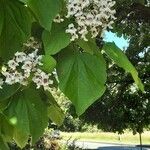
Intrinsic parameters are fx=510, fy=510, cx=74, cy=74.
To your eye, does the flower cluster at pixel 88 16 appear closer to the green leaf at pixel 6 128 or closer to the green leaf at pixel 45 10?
the green leaf at pixel 45 10

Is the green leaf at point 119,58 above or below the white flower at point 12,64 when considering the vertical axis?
above

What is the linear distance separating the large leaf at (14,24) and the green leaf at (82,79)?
0.42 ft

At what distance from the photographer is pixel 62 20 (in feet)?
4.69

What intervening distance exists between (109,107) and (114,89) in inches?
24.8

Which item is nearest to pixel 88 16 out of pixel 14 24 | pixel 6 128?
pixel 14 24

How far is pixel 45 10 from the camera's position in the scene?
1.31 meters

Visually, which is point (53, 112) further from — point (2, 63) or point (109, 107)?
point (109, 107)

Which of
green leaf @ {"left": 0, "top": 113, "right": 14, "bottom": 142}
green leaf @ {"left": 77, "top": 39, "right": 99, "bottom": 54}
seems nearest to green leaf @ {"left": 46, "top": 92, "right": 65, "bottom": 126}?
green leaf @ {"left": 0, "top": 113, "right": 14, "bottom": 142}

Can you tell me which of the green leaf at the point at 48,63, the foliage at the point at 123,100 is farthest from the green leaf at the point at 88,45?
the foliage at the point at 123,100

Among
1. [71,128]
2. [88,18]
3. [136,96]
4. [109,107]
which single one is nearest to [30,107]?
[88,18]

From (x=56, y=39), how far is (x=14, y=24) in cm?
12

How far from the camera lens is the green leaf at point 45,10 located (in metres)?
1.30

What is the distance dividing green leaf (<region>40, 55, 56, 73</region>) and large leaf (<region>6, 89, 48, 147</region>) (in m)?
0.12

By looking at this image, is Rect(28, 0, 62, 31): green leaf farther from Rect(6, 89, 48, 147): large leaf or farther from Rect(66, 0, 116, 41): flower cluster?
Rect(6, 89, 48, 147): large leaf
